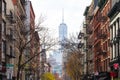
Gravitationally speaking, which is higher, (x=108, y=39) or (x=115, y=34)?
(x=108, y=39)

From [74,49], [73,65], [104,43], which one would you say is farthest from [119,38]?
[73,65]

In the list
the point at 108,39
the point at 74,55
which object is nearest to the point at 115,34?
the point at 108,39

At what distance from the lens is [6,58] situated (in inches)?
2653

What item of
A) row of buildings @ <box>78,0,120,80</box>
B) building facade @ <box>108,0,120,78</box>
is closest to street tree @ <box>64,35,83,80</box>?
row of buildings @ <box>78,0,120,80</box>

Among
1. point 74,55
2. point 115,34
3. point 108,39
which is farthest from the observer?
point 74,55

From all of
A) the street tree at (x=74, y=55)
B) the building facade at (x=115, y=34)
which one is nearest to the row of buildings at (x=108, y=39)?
the building facade at (x=115, y=34)

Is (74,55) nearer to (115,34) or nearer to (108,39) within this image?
(108,39)

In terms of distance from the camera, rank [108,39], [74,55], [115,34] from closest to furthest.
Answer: [115,34]
[108,39]
[74,55]

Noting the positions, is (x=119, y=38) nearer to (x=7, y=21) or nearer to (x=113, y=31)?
(x=113, y=31)

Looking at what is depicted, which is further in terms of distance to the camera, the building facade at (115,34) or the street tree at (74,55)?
the street tree at (74,55)

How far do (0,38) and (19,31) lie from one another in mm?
4206

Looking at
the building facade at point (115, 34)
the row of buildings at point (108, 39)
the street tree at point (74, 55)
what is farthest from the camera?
the street tree at point (74, 55)

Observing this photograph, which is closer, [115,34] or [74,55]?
[115,34]

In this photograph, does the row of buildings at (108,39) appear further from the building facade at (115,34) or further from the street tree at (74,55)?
the street tree at (74,55)
